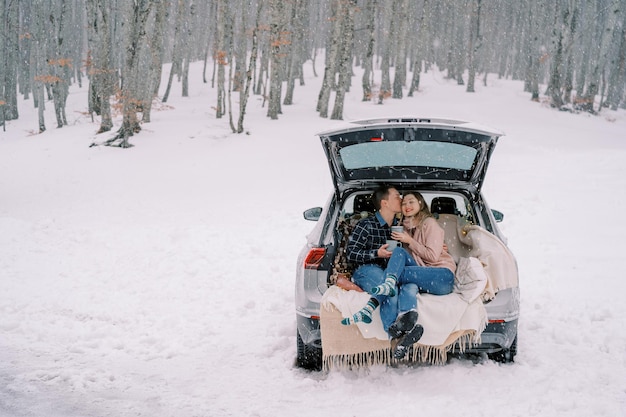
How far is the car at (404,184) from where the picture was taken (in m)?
3.91

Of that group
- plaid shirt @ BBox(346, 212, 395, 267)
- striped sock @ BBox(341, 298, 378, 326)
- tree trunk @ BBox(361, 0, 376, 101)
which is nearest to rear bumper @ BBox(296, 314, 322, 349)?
striped sock @ BBox(341, 298, 378, 326)

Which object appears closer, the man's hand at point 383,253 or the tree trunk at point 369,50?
the man's hand at point 383,253

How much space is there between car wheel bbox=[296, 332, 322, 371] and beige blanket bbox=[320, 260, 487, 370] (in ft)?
0.69

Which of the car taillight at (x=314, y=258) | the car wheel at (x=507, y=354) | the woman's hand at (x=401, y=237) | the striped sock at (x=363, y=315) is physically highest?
the woman's hand at (x=401, y=237)

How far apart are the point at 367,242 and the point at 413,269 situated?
51cm

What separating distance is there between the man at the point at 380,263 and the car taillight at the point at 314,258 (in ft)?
0.97

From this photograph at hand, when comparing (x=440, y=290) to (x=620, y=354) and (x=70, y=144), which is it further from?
(x=70, y=144)

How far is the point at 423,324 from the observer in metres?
3.72

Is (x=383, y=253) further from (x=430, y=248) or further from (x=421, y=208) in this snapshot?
(x=421, y=208)

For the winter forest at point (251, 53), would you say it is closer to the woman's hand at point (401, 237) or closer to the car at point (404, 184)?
the car at point (404, 184)

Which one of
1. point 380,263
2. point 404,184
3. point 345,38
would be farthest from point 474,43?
point 380,263

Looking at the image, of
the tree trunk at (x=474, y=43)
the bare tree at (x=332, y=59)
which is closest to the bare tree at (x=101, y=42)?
the bare tree at (x=332, y=59)

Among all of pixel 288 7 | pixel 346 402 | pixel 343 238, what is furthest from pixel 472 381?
pixel 288 7

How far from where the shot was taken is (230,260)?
7770 millimetres
